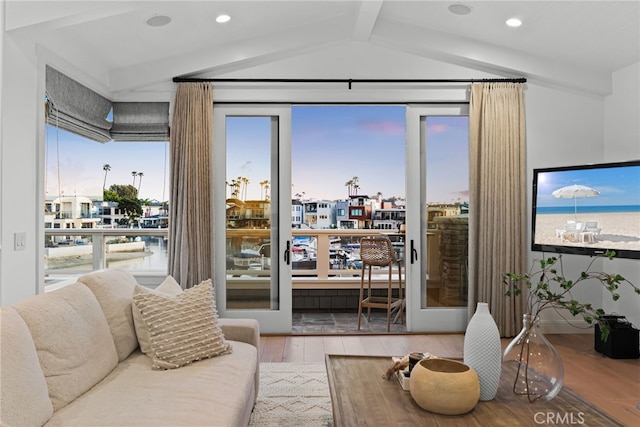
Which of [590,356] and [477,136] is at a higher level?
[477,136]

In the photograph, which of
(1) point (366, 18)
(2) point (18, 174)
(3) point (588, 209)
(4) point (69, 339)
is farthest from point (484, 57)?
(4) point (69, 339)

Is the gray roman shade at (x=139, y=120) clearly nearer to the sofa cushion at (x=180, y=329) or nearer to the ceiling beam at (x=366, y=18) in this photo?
the ceiling beam at (x=366, y=18)

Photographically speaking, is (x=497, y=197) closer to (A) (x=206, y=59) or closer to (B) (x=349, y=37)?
(B) (x=349, y=37)

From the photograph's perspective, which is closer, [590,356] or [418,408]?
[418,408]

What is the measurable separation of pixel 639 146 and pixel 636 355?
1.93 m

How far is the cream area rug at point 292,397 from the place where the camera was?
9.82 ft

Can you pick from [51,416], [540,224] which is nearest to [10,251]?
[51,416]

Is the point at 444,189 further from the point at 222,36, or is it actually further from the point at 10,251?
the point at 10,251

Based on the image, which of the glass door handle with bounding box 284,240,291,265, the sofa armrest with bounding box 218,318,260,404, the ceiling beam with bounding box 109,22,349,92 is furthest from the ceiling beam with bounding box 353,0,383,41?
the sofa armrest with bounding box 218,318,260,404

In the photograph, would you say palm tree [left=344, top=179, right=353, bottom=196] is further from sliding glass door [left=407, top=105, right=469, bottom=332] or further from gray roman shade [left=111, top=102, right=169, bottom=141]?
gray roman shade [left=111, top=102, right=169, bottom=141]

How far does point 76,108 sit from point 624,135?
5156 mm

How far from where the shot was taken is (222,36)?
4648mm

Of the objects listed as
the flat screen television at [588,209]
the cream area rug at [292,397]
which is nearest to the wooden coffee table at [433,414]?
the cream area rug at [292,397]

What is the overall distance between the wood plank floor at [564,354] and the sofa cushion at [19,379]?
2.52m
